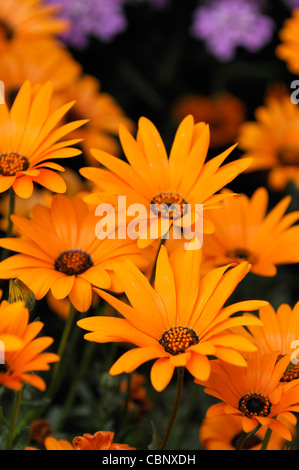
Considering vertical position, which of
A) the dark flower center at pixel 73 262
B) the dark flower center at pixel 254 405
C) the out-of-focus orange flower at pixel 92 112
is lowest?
the dark flower center at pixel 254 405

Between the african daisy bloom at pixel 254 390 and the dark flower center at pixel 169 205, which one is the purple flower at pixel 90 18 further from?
the african daisy bloom at pixel 254 390

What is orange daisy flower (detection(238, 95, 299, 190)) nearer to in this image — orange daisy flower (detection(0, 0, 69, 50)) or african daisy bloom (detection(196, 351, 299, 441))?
orange daisy flower (detection(0, 0, 69, 50))

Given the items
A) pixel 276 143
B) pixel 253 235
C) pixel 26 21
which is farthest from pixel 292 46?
pixel 253 235

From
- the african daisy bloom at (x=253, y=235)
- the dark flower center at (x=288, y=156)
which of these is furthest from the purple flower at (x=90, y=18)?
the african daisy bloom at (x=253, y=235)

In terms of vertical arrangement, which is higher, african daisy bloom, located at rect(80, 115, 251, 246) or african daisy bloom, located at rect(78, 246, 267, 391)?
african daisy bloom, located at rect(80, 115, 251, 246)

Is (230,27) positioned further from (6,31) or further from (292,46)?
(6,31)

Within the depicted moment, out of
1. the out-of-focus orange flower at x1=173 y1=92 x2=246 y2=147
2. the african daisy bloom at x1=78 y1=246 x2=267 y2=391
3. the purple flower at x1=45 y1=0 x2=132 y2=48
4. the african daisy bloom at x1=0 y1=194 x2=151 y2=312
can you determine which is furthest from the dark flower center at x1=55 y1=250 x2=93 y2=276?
the out-of-focus orange flower at x1=173 y1=92 x2=246 y2=147
